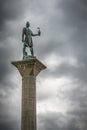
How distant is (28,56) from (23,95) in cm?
391

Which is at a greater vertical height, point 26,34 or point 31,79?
point 26,34

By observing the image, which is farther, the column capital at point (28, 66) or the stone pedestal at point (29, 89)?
the column capital at point (28, 66)

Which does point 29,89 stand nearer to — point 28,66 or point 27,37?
point 28,66

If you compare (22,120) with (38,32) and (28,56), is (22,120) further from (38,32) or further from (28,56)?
(38,32)

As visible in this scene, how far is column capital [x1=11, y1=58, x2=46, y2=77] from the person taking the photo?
30.8m

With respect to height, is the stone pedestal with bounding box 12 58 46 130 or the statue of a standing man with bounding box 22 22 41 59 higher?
the statue of a standing man with bounding box 22 22 41 59

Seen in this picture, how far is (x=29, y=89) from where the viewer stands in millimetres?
30094

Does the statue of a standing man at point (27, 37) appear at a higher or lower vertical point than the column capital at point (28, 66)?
higher

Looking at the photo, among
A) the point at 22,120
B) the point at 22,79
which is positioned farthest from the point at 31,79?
the point at 22,120

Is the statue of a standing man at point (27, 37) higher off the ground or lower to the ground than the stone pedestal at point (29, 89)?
higher

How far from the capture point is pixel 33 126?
29.4m

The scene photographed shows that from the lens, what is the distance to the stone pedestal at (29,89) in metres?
29.4

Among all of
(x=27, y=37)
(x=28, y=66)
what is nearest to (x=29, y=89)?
(x=28, y=66)

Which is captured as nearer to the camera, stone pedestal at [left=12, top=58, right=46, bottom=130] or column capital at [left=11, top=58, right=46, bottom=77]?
stone pedestal at [left=12, top=58, right=46, bottom=130]
